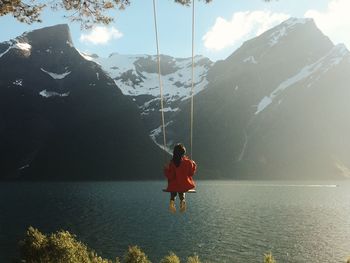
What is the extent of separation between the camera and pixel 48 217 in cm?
10594

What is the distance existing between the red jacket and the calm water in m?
44.8

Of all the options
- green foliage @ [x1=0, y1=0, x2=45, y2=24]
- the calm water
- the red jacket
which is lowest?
the calm water

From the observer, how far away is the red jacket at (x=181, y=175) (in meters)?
19.5

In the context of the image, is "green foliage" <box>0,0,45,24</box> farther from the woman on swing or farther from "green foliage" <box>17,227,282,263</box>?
"green foliage" <box>17,227,282,263</box>

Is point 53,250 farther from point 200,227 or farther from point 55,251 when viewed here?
point 200,227

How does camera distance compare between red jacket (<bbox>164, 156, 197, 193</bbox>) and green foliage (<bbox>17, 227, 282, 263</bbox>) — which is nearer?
red jacket (<bbox>164, 156, 197, 193</bbox>)

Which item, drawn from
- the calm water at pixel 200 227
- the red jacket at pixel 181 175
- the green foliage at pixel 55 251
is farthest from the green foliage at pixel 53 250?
the red jacket at pixel 181 175

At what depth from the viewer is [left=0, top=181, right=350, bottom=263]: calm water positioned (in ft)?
223

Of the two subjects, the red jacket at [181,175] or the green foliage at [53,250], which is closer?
the red jacket at [181,175]

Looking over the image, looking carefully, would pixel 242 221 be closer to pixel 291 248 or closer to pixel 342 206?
pixel 291 248

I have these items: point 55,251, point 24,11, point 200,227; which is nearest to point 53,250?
point 55,251

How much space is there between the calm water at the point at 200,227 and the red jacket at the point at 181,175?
4484 centimetres

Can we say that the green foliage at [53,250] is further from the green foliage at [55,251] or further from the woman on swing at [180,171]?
the woman on swing at [180,171]

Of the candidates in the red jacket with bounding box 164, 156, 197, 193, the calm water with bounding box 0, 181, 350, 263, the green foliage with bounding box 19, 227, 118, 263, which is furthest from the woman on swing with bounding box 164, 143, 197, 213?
the calm water with bounding box 0, 181, 350, 263
